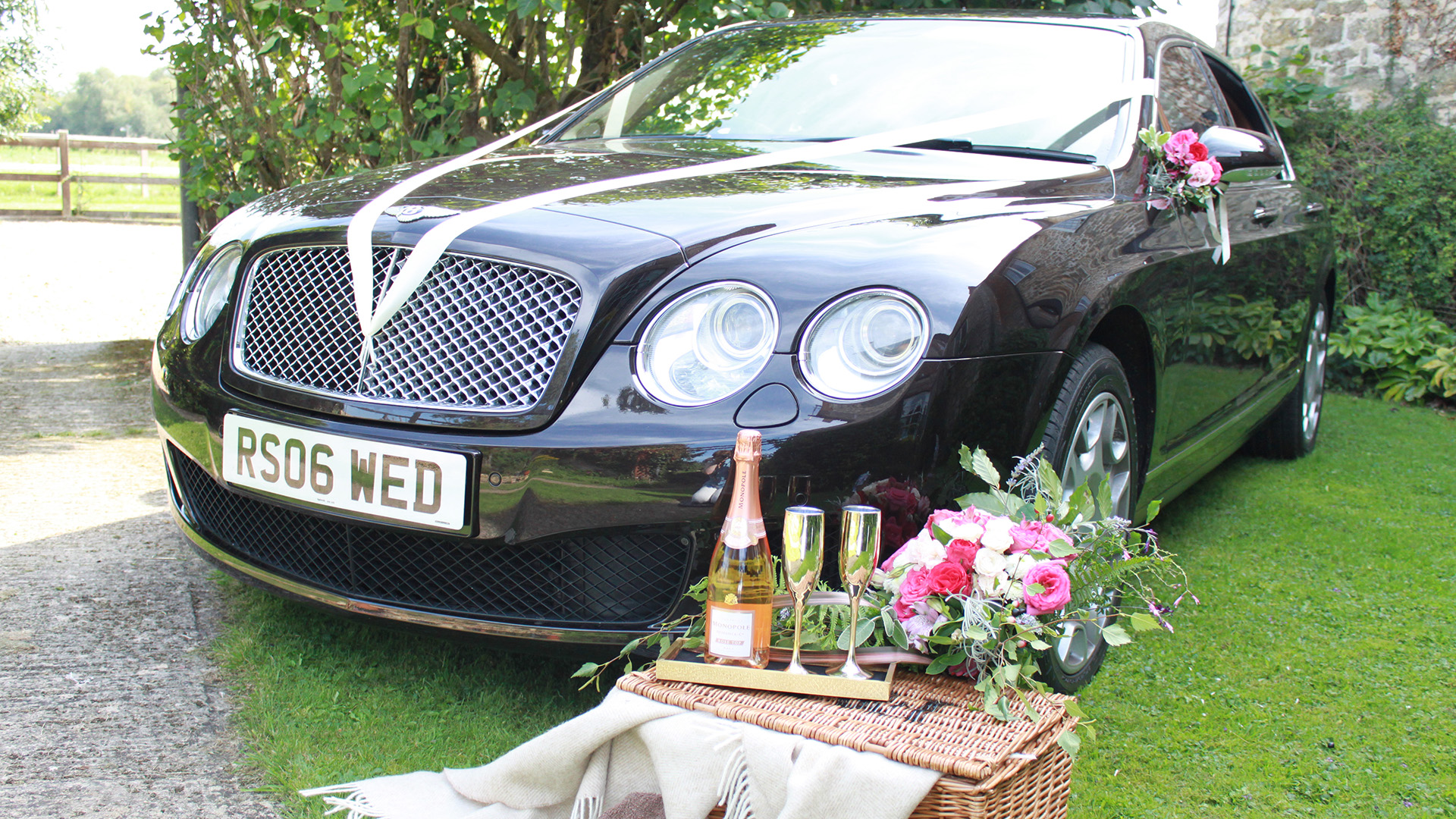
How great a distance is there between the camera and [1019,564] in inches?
66.7

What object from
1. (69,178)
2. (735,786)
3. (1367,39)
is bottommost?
(69,178)

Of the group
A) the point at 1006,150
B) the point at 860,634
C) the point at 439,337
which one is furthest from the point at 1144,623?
the point at 1006,150

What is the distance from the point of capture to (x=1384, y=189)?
6836 millimetres

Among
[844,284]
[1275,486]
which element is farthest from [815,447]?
[1275,486]

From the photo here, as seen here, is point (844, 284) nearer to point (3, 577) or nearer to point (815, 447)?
point (815, 447)

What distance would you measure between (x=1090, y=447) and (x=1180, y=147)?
87cm

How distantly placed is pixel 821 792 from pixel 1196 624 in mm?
1748

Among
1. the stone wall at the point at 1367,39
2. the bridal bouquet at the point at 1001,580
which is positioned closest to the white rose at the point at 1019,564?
the bridal bouquet at the point at 1001,580

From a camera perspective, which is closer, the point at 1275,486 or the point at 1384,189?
the point at 1275,486

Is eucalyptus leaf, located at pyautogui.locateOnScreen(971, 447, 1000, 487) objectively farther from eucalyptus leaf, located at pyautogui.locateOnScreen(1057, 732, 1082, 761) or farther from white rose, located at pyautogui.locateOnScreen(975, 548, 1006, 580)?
eucalyptus leaf, located at pyautogui.locateOnScreen(1057, 732, 1082, 761)

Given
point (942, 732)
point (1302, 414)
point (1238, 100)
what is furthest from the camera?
point (1302, 414)

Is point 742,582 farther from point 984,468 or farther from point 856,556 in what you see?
point 984,468

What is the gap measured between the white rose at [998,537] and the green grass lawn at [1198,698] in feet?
1.84

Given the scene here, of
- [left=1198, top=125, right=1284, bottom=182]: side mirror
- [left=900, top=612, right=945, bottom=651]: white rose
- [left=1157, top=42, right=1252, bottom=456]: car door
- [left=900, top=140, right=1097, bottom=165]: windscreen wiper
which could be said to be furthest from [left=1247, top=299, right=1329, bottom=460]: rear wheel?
[left=900, top=612, right=945, bottom=651]: white rose
